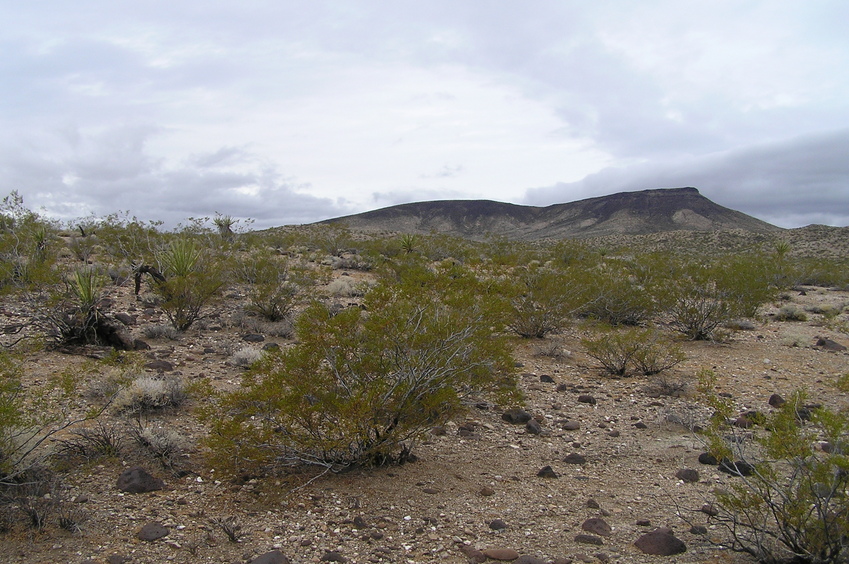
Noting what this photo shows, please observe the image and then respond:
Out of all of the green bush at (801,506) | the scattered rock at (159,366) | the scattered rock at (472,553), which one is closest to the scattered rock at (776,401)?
the green bush at (801,506)

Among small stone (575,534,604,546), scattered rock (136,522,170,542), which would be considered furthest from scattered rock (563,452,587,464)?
scattered rock (136,522,170,542)

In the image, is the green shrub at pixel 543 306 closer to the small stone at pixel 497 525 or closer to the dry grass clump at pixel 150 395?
the dry grass clump at pixel 150 395

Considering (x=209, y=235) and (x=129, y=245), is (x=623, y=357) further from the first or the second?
(x=209, y=235)

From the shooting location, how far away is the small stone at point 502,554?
145 inches

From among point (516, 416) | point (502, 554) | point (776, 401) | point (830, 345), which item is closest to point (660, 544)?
point (502, 554)

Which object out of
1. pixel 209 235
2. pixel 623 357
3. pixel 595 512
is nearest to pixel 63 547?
pixel 595 512

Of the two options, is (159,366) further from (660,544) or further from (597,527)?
(660,544)

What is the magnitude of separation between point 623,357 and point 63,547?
809cm

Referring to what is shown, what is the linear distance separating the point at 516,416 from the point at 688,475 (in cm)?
222

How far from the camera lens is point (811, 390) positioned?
26.5ft

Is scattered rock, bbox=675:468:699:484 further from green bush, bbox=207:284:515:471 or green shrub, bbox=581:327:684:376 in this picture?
green shrub, bbox=581:327:684:376

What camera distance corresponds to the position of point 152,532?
3.80 m

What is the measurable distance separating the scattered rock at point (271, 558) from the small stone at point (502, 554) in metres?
1.41

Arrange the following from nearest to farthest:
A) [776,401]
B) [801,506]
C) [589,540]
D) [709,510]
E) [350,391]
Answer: [801,506]
[589,540]
[709,510]
[350,391]
[776,401]
